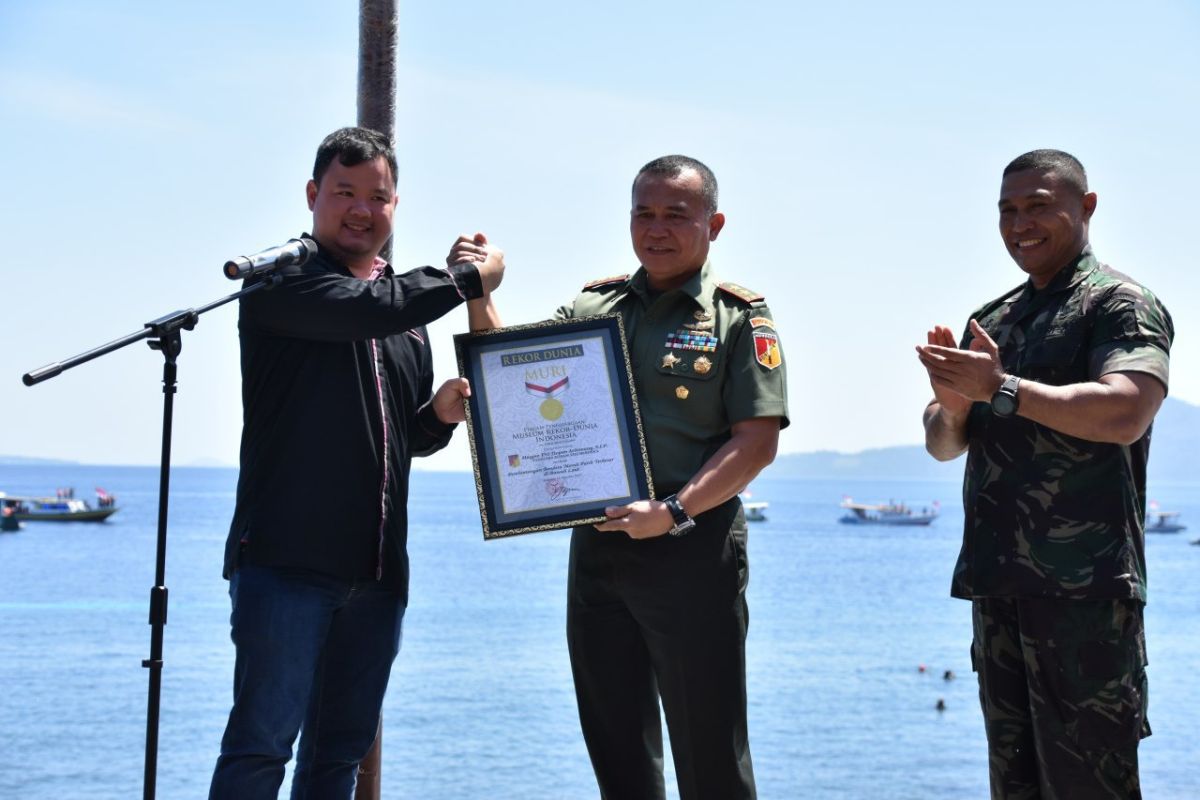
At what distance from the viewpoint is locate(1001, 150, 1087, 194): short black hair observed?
386 centimetres

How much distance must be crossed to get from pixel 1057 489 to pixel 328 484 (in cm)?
212

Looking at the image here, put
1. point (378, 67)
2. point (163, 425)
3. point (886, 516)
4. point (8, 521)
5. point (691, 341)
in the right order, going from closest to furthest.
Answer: point (163, 425), point (691, 341), point (378, 67), point (8, 521), point (886, 516)

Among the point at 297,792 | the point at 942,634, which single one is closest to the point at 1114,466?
the point at 297,792

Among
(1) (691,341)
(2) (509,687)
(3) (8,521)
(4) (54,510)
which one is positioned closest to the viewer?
(1) (691,341)

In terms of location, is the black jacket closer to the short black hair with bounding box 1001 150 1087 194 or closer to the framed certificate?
the framed certificate

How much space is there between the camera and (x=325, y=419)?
3816mm

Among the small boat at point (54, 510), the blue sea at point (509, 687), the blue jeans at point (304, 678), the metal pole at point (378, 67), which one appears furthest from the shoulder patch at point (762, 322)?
the small boat at point (54, 510)

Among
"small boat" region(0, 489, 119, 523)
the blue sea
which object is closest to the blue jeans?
the blue sea

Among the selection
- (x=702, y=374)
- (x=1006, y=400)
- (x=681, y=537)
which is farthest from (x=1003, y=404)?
(x=681, y=537)

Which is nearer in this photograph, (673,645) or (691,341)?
(673,645)

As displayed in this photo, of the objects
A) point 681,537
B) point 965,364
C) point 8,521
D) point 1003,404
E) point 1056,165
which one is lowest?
point 681,537

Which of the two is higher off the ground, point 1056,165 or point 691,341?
point 1056,165

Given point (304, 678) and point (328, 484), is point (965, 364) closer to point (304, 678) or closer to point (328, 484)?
point (328, 484)

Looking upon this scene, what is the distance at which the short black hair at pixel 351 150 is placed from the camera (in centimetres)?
391
